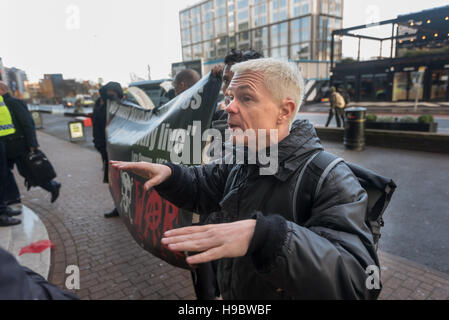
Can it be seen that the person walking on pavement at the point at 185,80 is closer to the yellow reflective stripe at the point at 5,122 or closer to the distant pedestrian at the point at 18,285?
the yellow reflective stripe at the point at 5,122

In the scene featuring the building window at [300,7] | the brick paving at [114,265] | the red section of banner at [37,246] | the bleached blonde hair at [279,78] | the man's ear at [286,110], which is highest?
the building window at [300,7]

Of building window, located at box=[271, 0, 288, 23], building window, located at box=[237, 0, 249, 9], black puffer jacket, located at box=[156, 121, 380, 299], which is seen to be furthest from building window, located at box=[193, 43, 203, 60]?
black puffer jacket, located at box=[156, 121, 380, 299]

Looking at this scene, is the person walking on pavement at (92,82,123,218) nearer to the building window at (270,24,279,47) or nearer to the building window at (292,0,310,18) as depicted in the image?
the building window at (292,0,310,18)

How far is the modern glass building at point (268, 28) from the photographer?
43.0 m

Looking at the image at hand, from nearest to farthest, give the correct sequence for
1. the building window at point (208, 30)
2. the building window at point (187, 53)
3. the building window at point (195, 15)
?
the building window at point (208, 30) → the building window at point (195, 15) → the building window at point (187, 53)

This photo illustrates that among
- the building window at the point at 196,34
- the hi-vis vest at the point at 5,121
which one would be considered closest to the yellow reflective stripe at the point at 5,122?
the hi-vis vest at the point at 5,121

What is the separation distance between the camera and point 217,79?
2.53 m

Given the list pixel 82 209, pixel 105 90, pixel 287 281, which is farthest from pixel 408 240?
pixel 82 209

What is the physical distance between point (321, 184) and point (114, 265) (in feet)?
11.1

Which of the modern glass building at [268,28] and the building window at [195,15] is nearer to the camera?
the modern glass building at [268,28]

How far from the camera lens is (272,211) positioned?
136 centimetres

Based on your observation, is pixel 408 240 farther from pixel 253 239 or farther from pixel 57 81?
pixel 57 81

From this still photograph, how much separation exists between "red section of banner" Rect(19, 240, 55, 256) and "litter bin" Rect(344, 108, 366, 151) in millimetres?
8785

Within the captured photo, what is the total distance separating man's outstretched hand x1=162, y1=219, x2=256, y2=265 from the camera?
96 cm
